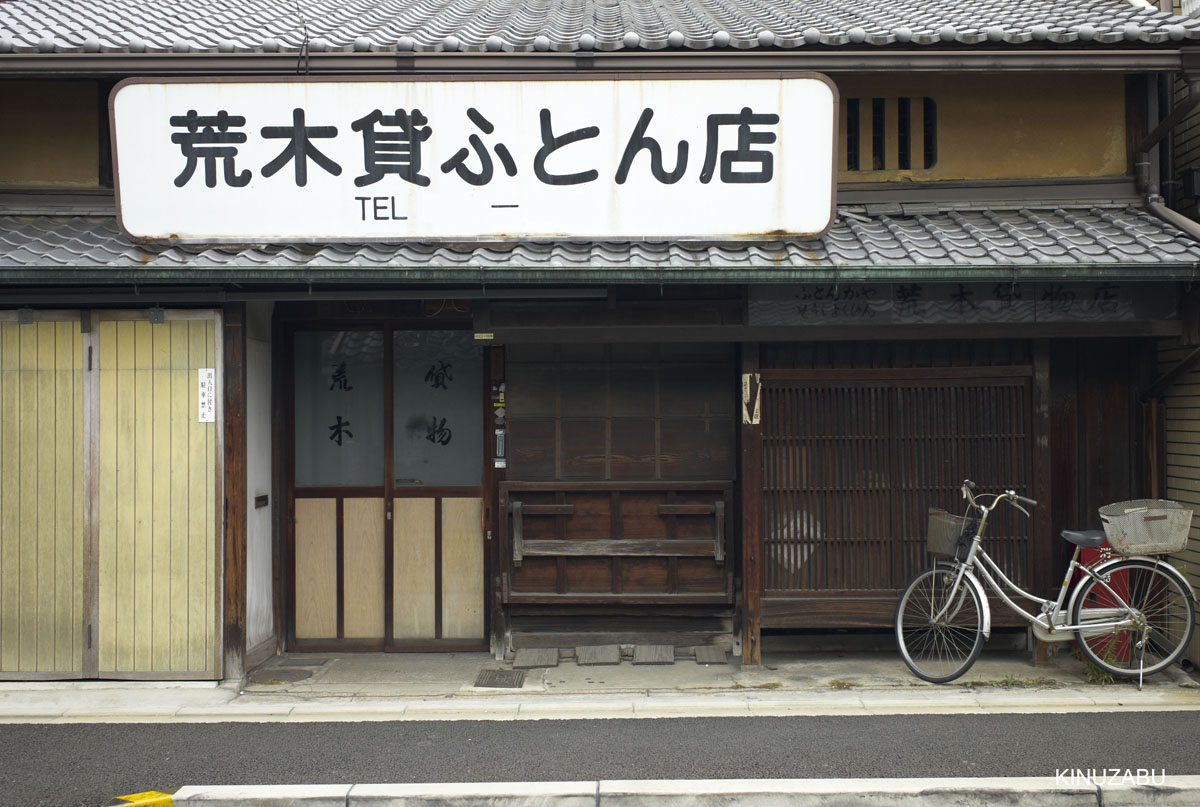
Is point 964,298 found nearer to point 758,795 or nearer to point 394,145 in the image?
point 758,795

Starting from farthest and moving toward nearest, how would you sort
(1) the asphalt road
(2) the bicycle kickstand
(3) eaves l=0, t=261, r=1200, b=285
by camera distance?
(2) the bicycle kickstand
(3) eaves l=0, t=261, r=1200, b=285
(1) the asphalt road

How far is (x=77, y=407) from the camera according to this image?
7512 mm

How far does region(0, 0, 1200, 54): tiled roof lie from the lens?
7398 mm

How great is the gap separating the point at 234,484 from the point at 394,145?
3.13 m

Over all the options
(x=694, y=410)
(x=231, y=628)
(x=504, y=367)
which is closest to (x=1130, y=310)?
(x=694, y=410)

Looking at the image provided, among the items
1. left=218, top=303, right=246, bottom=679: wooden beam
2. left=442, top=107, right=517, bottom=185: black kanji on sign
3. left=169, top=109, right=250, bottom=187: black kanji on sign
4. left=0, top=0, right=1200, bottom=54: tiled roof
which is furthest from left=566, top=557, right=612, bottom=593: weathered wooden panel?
left=0, top=0, right=1200, bottom=54: tiled roof

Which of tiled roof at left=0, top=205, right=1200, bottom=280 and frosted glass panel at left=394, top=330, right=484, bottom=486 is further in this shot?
frosted glass panel at left=394, top=330, right=484, bottom=486

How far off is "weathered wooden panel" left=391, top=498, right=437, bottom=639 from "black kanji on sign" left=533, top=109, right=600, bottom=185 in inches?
135

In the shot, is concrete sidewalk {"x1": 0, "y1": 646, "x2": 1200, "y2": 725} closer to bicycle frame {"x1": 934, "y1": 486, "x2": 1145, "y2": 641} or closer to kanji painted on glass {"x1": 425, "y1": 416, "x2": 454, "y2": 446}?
bicycle frame {"x1": 934, "y1": 486, "x2": 1145, "y2": 641}

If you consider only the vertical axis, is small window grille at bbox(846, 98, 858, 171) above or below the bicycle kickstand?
above

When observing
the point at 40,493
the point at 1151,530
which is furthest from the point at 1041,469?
the point at 40,493

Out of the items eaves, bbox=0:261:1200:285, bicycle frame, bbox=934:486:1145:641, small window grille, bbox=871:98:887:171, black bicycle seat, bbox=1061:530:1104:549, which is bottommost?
bicycle frame, bbox=934:486:1145:641

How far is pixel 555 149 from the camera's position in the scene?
723 centimetres

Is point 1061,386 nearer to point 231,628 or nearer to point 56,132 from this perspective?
point 231,628
